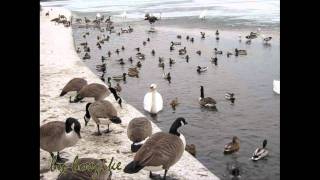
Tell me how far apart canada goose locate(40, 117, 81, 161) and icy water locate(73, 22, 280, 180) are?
3.79 meters

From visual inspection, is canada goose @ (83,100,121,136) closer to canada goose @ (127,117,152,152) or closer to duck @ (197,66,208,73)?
canada goose @ (127,117,152,152)

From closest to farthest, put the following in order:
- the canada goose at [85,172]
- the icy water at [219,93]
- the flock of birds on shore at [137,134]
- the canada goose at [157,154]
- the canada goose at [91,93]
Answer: the canada goose at [85,172] → the canada goose at [157,154] → the flock of birds on shore at [137,134] → the icy water at [219,93] → the canada goose at [91,93]

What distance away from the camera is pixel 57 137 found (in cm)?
975

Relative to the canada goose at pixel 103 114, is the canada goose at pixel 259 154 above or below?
below

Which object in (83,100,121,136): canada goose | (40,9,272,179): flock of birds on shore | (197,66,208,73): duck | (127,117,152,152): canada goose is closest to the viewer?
(40,9,272,179): flock of birds on shore

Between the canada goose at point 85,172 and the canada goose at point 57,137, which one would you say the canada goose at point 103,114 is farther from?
the canada goose at point 85,172

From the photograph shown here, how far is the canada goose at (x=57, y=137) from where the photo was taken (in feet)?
31.9

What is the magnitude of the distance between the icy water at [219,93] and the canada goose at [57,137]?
3786 millimetres

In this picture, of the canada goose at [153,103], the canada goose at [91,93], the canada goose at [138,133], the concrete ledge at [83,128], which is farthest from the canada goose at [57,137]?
the canada goose at [153,103]

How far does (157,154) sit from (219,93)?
35.6 feet

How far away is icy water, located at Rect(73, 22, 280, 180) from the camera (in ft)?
40.7

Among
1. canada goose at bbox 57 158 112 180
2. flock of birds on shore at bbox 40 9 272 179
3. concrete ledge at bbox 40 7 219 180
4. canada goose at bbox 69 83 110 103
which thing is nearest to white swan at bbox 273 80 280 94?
flock of birds on shore at bbox 40 9 272 179

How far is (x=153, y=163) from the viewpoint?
27.4ft
